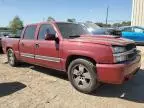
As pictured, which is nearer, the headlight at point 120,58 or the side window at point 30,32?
the headlight at point 120,58

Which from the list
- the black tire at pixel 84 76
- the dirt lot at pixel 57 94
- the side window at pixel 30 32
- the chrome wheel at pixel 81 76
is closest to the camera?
the dirt lot at pixel 57 94

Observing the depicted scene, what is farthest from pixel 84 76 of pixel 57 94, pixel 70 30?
pixel 70 30

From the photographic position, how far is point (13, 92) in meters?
5.66

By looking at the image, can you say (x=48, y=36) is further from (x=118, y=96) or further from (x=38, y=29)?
(x=118, y=96)

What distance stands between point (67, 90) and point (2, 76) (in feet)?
8.53

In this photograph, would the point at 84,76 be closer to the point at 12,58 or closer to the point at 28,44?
the point at 28,44

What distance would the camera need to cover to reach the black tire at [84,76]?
17.3ft

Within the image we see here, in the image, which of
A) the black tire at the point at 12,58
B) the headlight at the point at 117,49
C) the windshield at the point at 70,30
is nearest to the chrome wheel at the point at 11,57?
the black tire at the point at 12,58

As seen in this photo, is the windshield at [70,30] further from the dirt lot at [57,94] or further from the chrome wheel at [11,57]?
the chrome wheel at [11,57]

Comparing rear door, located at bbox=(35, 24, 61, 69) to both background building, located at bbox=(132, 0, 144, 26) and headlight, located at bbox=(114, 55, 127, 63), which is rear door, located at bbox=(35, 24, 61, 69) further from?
background building, located at bbox=(132, 0, 144, 26)

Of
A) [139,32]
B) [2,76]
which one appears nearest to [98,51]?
[2,76]

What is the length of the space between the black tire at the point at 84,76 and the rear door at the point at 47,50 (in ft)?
2.12

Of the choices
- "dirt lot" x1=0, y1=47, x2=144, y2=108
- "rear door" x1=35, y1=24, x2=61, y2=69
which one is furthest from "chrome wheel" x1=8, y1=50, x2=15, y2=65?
"rear door" x1=35, y1=24, x2=61, y2=69

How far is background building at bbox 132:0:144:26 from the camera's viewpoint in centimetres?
2827
